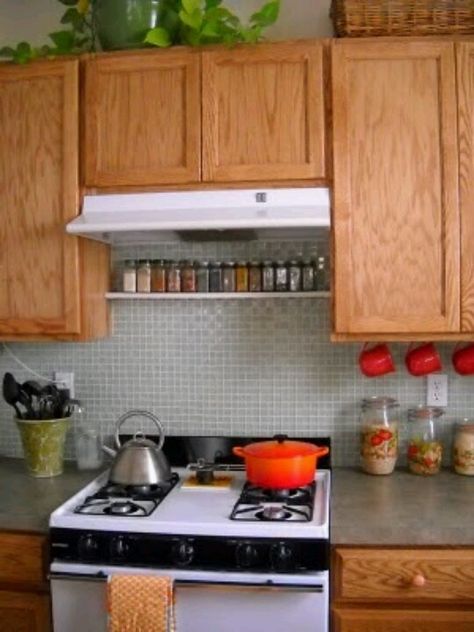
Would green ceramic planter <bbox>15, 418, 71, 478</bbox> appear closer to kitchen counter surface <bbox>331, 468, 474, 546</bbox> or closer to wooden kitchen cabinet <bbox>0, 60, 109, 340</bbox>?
wooden kitchen cabinet <bbox>0, 60, 109, 340</bbox>

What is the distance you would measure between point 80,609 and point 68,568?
0.12m

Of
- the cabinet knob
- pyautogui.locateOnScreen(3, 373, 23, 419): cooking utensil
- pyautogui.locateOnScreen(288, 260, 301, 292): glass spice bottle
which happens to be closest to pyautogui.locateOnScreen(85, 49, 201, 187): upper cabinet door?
pyautogui.locateOnScreen(288, 260, 301, 292): glass spice bottle

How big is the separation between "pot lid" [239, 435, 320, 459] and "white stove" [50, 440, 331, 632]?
153mm

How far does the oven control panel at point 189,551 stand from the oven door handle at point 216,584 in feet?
0.12

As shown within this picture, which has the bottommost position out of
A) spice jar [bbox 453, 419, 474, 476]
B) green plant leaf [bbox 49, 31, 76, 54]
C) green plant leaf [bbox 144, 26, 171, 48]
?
spice jar [bbox 453, 419, 474, 476]

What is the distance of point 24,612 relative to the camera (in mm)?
1786

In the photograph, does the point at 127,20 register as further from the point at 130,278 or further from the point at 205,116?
the point at 130,278

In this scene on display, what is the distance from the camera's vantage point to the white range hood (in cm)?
183

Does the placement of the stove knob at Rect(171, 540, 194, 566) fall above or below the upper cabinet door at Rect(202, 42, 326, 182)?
below

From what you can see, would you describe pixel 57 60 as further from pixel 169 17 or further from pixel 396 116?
pixel 396 116

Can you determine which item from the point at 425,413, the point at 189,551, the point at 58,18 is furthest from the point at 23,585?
the point at 58,18

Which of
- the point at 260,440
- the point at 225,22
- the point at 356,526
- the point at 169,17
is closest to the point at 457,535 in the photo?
the point at 356,526

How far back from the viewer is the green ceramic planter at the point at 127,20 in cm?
202

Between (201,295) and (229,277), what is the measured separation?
12cm
